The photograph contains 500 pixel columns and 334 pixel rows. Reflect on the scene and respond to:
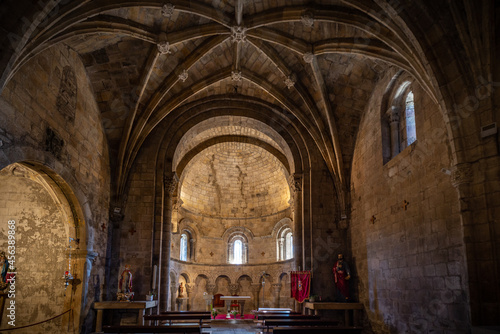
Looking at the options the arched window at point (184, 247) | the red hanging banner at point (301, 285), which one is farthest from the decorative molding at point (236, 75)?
the arched window at point (184, 247)

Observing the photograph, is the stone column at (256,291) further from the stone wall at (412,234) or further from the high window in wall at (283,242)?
the stone wall at (412,234)

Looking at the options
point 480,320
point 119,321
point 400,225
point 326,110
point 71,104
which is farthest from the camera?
point 326,110

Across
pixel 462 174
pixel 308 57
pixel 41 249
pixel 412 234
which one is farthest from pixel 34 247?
pixel 462 174

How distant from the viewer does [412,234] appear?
1081 cm

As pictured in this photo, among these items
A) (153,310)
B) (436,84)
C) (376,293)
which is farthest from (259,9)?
(153,310)

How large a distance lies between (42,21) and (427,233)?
9993 mm

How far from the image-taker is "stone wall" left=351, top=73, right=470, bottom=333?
912 centimetres

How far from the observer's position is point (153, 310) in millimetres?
15539

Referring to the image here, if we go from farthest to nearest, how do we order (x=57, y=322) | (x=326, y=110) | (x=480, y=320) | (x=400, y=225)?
1. (x=326, y=110)
2. (x=57, y=322)
3. (x=400, y=225)
4. (x=480, y=320)

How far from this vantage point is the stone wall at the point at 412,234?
9.12 meters

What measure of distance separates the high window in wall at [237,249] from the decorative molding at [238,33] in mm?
15198

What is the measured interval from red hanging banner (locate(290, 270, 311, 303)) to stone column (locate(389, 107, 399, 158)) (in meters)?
5.70

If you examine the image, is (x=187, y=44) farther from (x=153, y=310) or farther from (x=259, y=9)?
(x=153, y=310)

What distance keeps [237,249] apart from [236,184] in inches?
157
